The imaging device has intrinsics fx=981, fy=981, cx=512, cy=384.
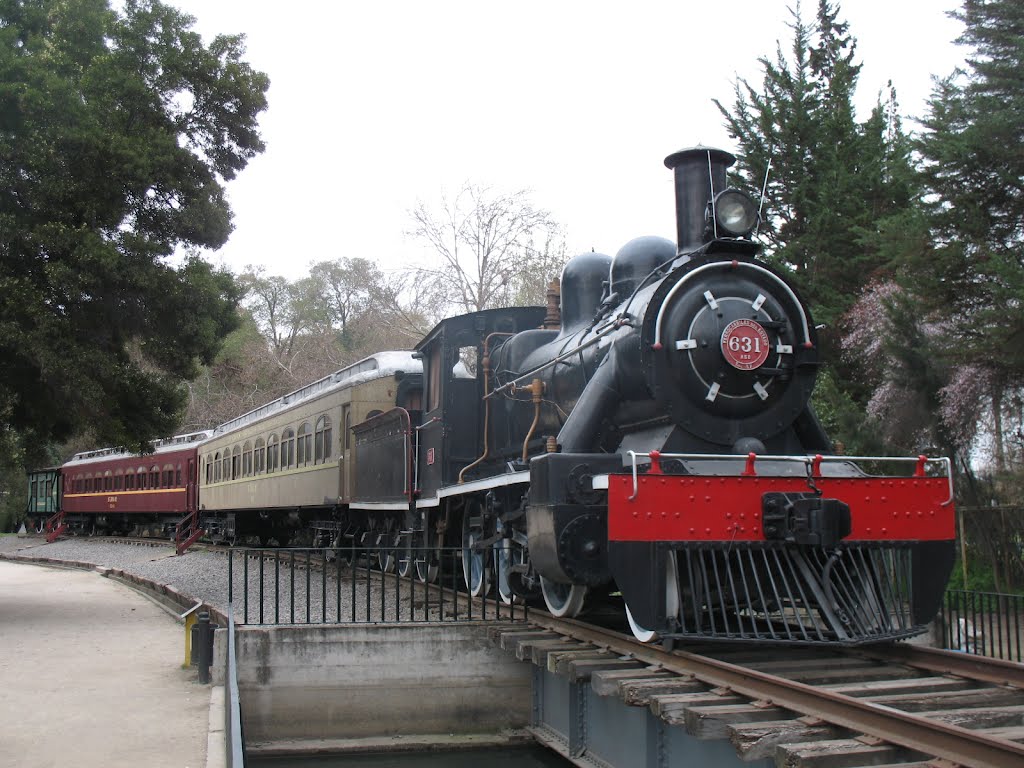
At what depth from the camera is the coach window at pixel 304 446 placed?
17281 mm

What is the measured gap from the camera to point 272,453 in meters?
20.0

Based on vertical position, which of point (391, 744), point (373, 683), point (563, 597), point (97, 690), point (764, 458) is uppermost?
point (764, 458)

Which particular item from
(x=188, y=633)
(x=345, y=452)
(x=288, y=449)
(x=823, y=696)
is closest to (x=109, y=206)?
(x=345, y=452)

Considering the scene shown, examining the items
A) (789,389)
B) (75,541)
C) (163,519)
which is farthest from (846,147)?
(75,541)

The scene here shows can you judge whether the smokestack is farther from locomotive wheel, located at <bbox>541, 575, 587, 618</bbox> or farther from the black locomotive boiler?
locomotive wheel, located at <bbox>541, 575, 587, 618</bbox>

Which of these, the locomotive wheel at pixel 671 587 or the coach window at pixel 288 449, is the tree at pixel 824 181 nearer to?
the coach window at pixel 288 449

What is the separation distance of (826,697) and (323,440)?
1240 centimetres

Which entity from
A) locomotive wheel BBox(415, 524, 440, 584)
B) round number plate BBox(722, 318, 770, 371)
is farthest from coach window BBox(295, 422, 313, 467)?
round number plate BBox(722, 318, 770, 371)

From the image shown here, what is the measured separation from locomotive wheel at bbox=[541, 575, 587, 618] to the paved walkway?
2905mm

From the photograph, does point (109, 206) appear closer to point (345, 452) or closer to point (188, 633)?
point (345, 452)

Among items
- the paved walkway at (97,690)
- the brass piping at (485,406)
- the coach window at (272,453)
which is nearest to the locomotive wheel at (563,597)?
the brass piping at (485,406)

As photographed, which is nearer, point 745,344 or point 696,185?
point 745,344

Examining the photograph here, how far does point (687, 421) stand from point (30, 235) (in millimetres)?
8967

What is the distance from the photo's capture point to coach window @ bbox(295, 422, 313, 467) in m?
17.3
